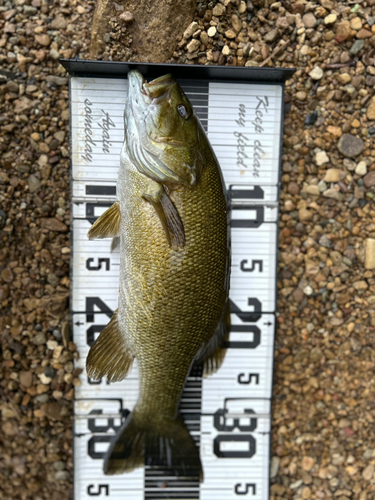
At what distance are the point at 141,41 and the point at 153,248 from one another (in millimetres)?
1055

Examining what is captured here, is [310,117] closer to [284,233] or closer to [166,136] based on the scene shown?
[284,233]

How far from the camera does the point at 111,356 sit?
149 centimetres

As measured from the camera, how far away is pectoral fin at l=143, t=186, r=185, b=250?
1.28m

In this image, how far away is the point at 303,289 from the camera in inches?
71.6

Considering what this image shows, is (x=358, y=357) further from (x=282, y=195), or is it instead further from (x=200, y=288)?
(x=200, y=288)

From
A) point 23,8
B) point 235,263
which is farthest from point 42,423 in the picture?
point 23,8

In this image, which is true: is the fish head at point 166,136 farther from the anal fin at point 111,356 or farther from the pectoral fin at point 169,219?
the anal fin at point 111,356

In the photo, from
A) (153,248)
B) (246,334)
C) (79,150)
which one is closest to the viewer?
(153,248)

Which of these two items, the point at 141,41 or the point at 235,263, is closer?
the point at 141,41

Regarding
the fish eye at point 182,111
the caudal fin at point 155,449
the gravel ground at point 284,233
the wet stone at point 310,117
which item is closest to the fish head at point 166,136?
the fish eye at point 182,111

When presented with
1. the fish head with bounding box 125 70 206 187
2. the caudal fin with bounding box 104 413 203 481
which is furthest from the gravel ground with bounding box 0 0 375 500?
the fish head with bounding box 125 70 206 187

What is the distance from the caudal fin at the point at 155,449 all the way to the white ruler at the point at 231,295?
7 centimetres

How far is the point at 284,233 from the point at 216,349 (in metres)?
0.69

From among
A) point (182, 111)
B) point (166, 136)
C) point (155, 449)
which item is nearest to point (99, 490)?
point (155, 449)
